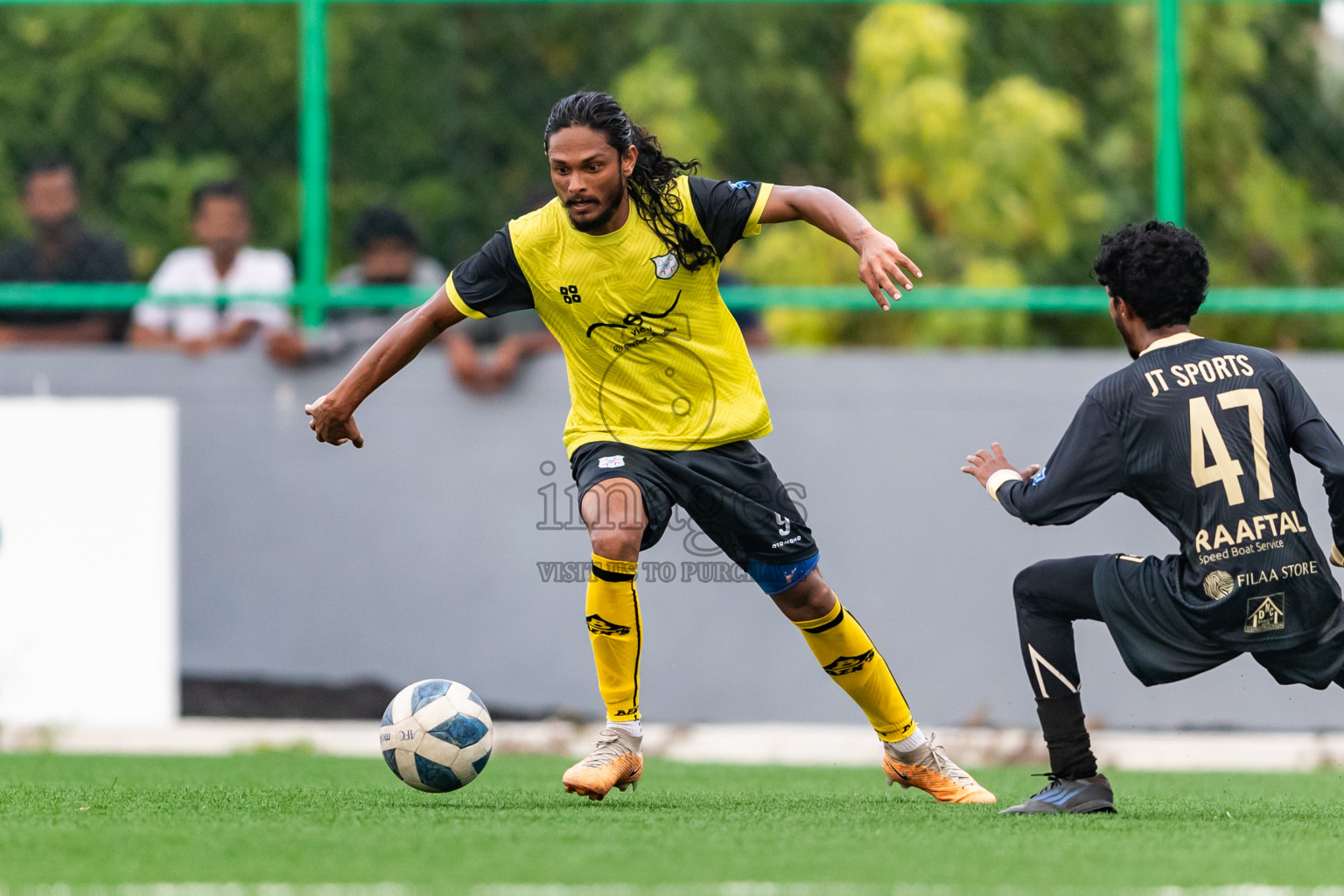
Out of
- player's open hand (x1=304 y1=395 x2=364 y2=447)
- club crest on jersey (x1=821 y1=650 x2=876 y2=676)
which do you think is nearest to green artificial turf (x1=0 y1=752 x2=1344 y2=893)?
club crest on jersey (x1=821 y1=650 x2=876 y2=676)

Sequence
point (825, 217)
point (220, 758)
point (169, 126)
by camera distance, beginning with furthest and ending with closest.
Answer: point (169, 126), point (220, 758), point (825, 217)

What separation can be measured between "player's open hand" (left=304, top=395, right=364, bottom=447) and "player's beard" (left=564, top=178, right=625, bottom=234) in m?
0.87

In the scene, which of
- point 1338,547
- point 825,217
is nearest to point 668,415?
point 825,217

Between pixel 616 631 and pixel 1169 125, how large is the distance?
13.4ft

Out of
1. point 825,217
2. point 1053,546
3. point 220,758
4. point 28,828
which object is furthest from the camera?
point 1053,546

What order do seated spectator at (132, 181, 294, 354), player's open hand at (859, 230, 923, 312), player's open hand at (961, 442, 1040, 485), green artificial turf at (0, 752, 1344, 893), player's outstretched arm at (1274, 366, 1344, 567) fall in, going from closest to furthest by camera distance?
1. green artificial turf at (0, 752, 1344, 893)
2. player's outstretched arm at (1274, 366, 1344, 567)
3. player's open hand at (859, 230, 923, 312)
4. player's open hand at (961, 442, 1040, 485)
5. seated spectator at (132, 181, 294, 354)

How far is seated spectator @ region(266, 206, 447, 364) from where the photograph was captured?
756 cm

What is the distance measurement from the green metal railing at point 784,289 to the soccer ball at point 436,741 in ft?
9.85

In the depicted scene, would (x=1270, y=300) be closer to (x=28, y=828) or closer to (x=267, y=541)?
(x=267, y=541)

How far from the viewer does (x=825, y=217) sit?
480 cm

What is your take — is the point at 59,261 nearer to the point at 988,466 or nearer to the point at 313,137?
the point at 313,137

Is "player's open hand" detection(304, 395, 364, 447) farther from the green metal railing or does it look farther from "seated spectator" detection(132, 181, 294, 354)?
"seated spectator" detection(132, 181, 294, 354)

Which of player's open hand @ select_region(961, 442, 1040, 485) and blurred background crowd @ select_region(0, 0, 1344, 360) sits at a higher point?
blurred background crowd @ select_region(0, 0, 1344, 360)

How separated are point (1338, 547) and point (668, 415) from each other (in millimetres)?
1905
